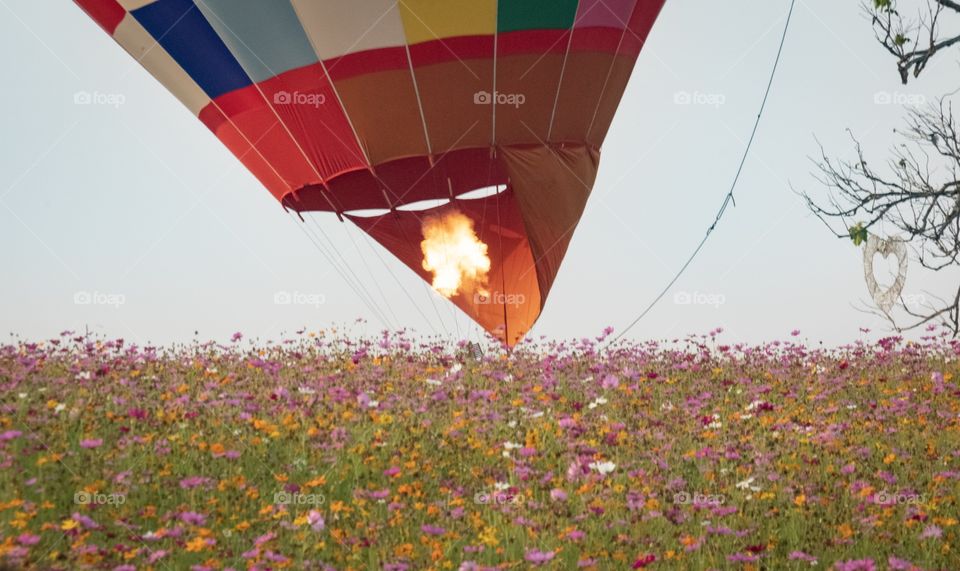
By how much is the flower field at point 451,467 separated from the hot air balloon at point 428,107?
3088mm

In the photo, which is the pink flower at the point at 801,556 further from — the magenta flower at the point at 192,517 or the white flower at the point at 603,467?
the magenta flower at the point at 192,517

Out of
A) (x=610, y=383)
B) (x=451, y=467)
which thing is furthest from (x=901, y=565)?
(x=610, y=383)

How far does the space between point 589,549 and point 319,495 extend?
202 cm

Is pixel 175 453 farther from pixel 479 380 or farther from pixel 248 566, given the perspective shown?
pixel 479 380

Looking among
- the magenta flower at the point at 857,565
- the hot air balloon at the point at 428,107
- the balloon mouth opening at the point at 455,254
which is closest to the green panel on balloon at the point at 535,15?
the hot air balloon at the point at 428,107

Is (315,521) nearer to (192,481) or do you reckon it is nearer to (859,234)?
(192,481)

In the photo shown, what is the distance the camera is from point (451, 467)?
26.7 feet

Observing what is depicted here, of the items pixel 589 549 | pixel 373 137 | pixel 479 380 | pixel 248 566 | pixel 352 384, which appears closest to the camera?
pixel 248 566

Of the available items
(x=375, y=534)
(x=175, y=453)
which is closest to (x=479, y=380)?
(x=175, y=453)

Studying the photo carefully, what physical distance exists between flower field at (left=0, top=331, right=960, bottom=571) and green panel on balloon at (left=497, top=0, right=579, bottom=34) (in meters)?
4.55

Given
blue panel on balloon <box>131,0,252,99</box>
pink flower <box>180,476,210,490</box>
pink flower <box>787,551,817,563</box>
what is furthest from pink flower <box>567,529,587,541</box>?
blue panel on balloon <box>131,0,252,99</box>

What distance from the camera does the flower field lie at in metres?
6.45

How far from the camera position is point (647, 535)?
7027mm

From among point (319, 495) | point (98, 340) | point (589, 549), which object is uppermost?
point (98, 340)
